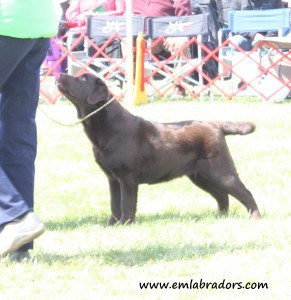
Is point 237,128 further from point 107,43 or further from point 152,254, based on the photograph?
point 107,43

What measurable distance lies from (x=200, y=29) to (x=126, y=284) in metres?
8.07

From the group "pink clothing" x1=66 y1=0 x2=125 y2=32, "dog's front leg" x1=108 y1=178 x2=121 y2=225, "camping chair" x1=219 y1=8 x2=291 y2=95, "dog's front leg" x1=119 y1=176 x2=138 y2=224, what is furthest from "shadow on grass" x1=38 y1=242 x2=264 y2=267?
"pink clothing" x1=66 y1=0 x2=125 y2=32

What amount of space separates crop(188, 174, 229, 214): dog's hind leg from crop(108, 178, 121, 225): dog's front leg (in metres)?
0.48

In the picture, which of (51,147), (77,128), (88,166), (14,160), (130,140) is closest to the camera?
(14,160)

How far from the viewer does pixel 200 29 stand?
10961mm

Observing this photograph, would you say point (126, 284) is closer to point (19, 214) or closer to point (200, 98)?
point (19, 214)

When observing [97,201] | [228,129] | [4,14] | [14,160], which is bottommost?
[97,201]

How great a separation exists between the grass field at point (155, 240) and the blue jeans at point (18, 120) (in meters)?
0.29

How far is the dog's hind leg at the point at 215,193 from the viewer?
5022 millimetres

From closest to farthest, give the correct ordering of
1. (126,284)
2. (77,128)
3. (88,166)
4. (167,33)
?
(126,284) < (88,166) < (77,128) < (167,33)

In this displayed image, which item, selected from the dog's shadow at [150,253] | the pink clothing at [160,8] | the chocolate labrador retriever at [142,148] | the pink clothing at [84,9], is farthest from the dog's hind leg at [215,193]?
the pink clothing at [84,9]

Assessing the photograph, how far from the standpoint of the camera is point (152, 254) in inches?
148

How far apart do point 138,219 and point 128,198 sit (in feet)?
0.92

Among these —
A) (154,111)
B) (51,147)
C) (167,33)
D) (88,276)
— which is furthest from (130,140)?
(167,33)
